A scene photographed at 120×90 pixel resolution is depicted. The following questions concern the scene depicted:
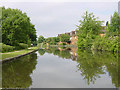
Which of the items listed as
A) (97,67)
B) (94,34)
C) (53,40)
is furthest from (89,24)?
(53,40)

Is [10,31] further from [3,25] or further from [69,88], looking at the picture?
[69,88]

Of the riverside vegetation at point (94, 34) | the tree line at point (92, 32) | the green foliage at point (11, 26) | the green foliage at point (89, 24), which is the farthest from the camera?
the green foliage at point (89, 24)

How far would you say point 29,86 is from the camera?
18.3ft

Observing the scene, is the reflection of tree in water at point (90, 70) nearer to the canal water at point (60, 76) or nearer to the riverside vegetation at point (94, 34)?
the canal water at point (60, 76)

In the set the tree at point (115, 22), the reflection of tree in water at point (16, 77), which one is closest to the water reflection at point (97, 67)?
the reflection of tree in water at point (16, 77)

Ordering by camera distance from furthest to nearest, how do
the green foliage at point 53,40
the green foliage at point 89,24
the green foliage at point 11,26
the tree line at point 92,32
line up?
the green foliage at point 53,40
the green foliage at point 89,24
the tree line at point 92,32
the green foliage at point 11,26

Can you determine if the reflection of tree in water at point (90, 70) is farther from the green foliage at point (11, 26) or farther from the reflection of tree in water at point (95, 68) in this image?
the green foliage at point (11, 26)

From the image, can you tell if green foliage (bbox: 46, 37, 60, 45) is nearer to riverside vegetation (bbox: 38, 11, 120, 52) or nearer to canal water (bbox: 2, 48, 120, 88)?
riverside vegetation (bbox: 38, 11, 120, 52)

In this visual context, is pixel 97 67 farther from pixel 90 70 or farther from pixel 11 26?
pixel 11 26

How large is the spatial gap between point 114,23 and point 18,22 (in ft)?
134

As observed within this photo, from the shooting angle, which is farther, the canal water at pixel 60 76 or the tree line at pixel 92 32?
the tree line at pixel 92 32

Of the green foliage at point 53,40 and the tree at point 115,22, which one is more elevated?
the tree at point 115,22

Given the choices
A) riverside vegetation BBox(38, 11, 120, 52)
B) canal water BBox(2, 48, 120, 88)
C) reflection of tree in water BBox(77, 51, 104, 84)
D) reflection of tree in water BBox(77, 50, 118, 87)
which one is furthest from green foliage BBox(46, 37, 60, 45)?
canal water BBox(2, 48, 120, 88)

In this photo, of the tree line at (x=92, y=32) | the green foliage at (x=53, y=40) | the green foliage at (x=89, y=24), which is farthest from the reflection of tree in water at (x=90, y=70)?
the green foliage at (x=53, y=40)
